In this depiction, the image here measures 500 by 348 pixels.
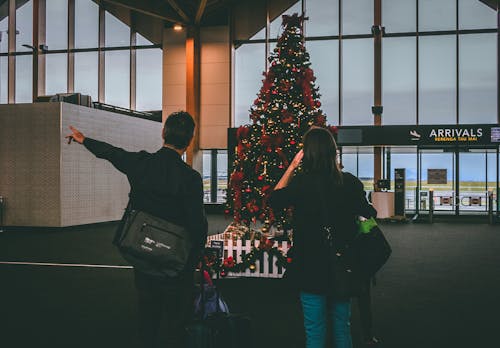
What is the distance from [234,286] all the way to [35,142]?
814 cm

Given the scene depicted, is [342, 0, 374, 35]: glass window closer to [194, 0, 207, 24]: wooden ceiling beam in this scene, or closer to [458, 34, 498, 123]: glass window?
[458, 34, 498, 123]: glass window

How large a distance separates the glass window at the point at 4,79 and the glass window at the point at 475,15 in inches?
694

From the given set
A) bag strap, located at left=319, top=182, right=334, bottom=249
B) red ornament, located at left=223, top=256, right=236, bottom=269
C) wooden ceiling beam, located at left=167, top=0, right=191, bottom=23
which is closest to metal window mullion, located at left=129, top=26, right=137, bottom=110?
wooden ceiling beam, located at left=167, top=0, right=191, bottom=23

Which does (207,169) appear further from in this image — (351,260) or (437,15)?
(351,260)

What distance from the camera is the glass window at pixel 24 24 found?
19.3m

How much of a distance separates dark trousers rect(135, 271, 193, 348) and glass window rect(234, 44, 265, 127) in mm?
15242

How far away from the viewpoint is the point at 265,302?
4863 millimetres

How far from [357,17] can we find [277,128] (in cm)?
1242

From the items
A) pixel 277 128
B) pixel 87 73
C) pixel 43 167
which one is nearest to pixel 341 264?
pixel 277 128

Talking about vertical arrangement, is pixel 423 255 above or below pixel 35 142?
below

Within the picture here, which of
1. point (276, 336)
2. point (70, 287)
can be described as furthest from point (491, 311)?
point (70, 287)

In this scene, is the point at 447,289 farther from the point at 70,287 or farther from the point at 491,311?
→ the point at 70,287

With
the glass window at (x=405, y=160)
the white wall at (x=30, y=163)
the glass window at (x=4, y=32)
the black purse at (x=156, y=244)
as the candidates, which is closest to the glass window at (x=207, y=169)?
the glass window at (x=405, y=160)

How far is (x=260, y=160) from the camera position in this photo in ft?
19.2
